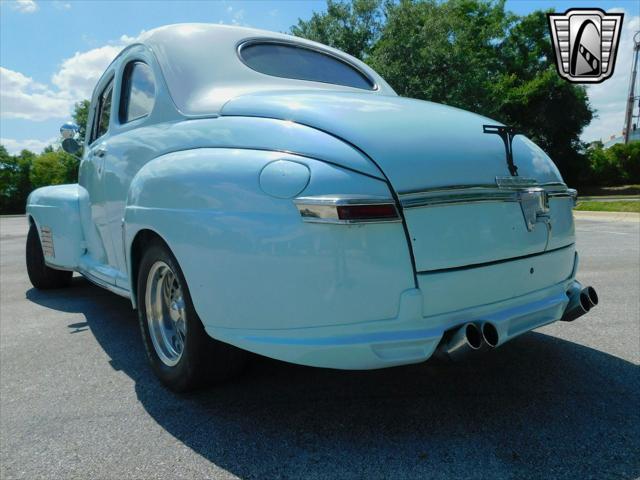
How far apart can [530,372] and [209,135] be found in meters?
2.05

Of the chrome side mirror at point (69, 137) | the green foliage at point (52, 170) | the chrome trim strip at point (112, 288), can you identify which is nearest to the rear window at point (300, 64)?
the chrome trim strip at point (112, 288)

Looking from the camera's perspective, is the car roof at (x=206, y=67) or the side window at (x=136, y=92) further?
the side window at (x=136, y=92)

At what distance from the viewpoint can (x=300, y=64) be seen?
3.33 m

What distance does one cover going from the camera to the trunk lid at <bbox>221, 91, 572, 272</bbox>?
2023mm

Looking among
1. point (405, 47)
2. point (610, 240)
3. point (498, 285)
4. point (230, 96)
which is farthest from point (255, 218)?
point (405, 47)

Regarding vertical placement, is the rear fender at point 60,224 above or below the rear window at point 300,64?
below

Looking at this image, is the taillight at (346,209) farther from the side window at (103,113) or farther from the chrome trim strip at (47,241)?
the chrome trim strip at (47,241)

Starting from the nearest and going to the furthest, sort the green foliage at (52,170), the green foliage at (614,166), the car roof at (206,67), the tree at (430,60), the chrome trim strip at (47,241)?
the car roof at (206,67) < the chrome trim strip at (47,241) < the tree at (430,60) < the green foliage at (614,166) < the green foliage at (52,170)

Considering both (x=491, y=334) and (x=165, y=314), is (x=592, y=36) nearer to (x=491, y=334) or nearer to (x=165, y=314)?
(x=491, y=334)

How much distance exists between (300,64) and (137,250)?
1525 millimetres

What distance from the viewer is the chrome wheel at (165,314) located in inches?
106

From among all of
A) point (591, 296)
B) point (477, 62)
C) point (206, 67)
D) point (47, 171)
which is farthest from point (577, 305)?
point (47, 171)

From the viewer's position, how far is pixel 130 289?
9.68ft

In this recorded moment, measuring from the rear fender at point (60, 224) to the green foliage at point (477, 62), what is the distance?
20365mm
